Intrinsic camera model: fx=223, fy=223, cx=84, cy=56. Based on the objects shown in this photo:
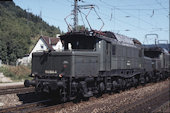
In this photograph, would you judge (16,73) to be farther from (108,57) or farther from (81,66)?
(81,66)

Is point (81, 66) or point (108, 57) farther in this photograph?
point (108, 57)

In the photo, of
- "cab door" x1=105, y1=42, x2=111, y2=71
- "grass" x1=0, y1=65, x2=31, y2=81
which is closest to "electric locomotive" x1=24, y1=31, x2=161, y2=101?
"cab door" x1=105, y1=42, x2=111, y2=71

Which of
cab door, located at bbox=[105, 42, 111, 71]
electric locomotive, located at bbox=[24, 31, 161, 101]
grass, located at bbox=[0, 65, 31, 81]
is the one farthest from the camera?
grass, located at bbox=[0, 65, 31, 81]

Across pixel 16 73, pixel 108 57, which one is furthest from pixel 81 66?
pixel 16 73

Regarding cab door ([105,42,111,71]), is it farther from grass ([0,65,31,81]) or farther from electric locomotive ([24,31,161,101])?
grass ([0,65,31,81])

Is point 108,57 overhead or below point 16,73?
overhead

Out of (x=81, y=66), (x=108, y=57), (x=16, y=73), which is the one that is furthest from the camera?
(x=16, y=73)

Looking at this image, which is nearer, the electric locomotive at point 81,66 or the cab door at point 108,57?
the electric locomotive at point 81,66

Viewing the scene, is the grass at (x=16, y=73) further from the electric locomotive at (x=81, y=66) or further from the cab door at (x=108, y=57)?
the cab door at (x=108, y=57)

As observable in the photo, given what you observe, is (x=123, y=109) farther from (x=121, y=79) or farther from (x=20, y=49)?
(x=20, y=49)

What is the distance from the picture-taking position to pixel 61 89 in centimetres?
1041

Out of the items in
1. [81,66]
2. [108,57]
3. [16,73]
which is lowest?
[16,73]

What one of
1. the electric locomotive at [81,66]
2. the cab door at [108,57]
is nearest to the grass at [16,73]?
the electric locomotive at [81,66]

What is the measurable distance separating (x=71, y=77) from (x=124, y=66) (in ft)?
19.2
